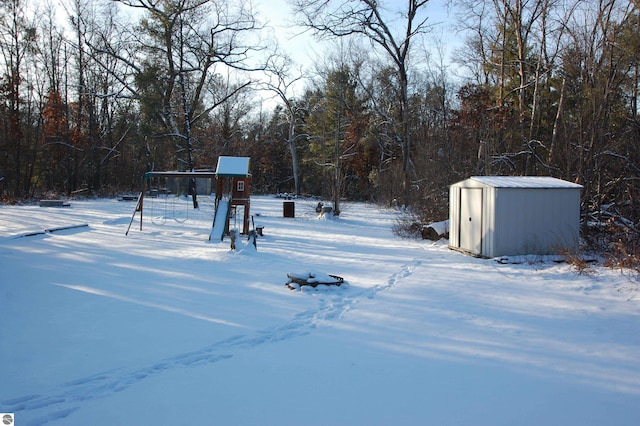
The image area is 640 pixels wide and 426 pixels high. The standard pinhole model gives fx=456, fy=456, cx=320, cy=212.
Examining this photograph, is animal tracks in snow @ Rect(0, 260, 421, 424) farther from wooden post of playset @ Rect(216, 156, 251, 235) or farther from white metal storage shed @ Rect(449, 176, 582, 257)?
wooden post of playset @ Rect(216, 156, 251, 235)

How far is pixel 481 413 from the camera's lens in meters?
3.55

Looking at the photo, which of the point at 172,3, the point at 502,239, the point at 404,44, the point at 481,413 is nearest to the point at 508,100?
the point at 404,44

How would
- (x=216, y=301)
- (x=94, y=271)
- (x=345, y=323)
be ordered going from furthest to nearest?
(x=94, y=271) → (x=216, y=301) → (x=345, y=323)

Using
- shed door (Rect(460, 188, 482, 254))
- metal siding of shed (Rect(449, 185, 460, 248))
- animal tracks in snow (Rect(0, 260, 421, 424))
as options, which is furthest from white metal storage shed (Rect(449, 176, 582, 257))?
animal tracks in snow (Rect(0, 260, 421, 424))

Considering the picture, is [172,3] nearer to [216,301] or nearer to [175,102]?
[175,102]

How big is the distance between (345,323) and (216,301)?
6.92 feet

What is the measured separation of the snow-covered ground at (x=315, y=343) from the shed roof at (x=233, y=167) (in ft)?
17.5

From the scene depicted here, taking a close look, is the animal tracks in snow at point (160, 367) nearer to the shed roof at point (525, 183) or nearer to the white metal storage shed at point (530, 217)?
the white metal storage shed at point (530, 217)

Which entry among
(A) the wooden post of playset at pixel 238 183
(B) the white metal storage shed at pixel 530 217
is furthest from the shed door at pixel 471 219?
(A) the wooden post of playset at pixel 238 183

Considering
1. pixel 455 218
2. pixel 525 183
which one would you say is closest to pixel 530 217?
pixel 525 183

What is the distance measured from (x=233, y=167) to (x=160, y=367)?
11177 millimetres

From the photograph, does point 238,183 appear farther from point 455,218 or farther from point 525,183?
point 525,183

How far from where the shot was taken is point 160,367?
434 centimetres

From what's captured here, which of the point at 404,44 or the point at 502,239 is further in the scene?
the point at 404,44
